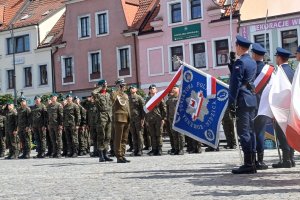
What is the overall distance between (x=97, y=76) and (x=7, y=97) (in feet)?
21.5

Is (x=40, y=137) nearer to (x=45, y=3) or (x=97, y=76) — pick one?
(x=97, y=76)

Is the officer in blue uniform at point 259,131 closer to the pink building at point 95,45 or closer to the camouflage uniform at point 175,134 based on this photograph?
the camouflage uniform at point 175,134

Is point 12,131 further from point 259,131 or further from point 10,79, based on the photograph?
point 10,79

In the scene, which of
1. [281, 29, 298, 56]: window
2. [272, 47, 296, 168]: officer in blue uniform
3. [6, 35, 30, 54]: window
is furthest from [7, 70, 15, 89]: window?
[272, 47, 296, 168]: officer in blue uniform

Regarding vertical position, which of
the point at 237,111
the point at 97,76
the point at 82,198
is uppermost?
the point at 97,76

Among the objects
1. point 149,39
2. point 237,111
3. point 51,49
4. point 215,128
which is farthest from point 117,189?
point 51,49

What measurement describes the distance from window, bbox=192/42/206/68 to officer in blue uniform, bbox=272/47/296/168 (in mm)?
27455

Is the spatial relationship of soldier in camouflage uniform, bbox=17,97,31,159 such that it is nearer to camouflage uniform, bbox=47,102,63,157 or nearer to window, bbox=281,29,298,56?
camouflage uniform, bbox=47,102,63,157

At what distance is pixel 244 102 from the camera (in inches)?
362

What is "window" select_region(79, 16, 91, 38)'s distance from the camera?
43.0 meters

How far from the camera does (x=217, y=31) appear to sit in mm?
36656

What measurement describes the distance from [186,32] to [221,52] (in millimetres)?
2995

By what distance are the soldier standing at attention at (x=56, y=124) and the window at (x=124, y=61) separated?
73.9 ft

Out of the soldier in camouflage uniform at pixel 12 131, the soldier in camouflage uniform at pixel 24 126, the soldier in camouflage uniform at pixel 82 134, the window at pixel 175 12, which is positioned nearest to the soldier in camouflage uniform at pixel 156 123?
the soldier in camouflage uniform at pixel 82 134
